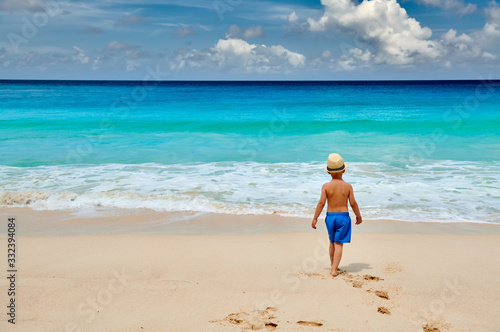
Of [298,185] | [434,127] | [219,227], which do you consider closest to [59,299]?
[219,227]

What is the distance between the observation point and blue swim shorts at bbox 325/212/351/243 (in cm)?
455

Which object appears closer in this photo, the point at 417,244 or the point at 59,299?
the point at 59,299

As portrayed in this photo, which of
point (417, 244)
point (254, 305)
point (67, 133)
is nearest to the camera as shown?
point (254, 305)

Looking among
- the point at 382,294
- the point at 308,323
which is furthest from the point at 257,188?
the point at 308,323

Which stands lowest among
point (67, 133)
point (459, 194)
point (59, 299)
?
point (59, 299)

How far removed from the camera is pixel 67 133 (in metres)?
20.2

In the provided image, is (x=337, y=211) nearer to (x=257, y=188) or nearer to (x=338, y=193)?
Result: (x=338, y=193)

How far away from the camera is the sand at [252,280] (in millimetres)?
3621

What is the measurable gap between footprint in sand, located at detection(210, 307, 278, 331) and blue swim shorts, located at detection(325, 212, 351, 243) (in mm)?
1236

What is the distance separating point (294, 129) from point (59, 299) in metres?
19.0

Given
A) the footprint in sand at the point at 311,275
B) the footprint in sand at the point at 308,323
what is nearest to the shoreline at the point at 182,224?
the footprint in sand at the point at 311,275

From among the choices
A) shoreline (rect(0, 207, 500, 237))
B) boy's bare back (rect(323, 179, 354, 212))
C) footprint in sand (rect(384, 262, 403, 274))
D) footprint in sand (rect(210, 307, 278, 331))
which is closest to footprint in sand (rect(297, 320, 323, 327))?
footprint in sand (rect(210, 307, 278, 331))

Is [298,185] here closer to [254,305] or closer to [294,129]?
[254,305]

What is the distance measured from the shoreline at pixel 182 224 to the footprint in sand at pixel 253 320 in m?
2.70
